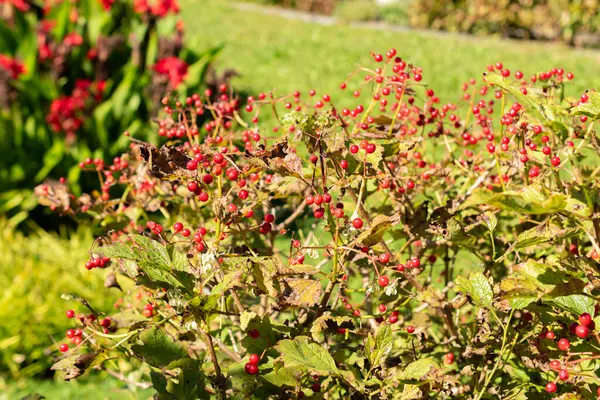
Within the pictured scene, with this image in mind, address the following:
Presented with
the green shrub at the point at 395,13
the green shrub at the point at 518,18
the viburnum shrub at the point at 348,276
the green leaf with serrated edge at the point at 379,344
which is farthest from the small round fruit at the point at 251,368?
the green shrub at the point at 395,13

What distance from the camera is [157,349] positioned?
135 cm

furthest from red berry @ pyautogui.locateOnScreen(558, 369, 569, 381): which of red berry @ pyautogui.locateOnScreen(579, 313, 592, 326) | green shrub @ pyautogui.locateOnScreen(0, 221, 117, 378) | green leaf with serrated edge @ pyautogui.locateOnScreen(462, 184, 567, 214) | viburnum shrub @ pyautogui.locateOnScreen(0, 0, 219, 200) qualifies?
viburnum shrub @ pyautogui.locateOnScreen(0, 0, 219, 200)

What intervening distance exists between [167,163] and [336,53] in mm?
12237

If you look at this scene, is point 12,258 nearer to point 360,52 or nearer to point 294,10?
point 360,52

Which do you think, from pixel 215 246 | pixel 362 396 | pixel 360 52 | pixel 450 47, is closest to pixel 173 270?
pixel 215 246

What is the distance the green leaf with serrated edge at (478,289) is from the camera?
4.28 feet

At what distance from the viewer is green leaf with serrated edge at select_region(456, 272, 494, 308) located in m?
1.30

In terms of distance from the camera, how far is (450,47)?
1443cm

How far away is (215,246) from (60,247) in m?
3.57

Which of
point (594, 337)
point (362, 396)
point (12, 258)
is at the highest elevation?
point (594, 337)

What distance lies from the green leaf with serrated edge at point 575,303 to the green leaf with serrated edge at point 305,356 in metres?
0.43

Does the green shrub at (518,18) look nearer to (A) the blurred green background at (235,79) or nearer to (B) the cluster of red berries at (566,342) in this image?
(A) the blurred green background at (235,79)

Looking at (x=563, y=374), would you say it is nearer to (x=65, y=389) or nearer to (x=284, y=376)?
(x=284, y=376)

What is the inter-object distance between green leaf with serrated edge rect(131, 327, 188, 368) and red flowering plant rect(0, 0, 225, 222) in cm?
377
